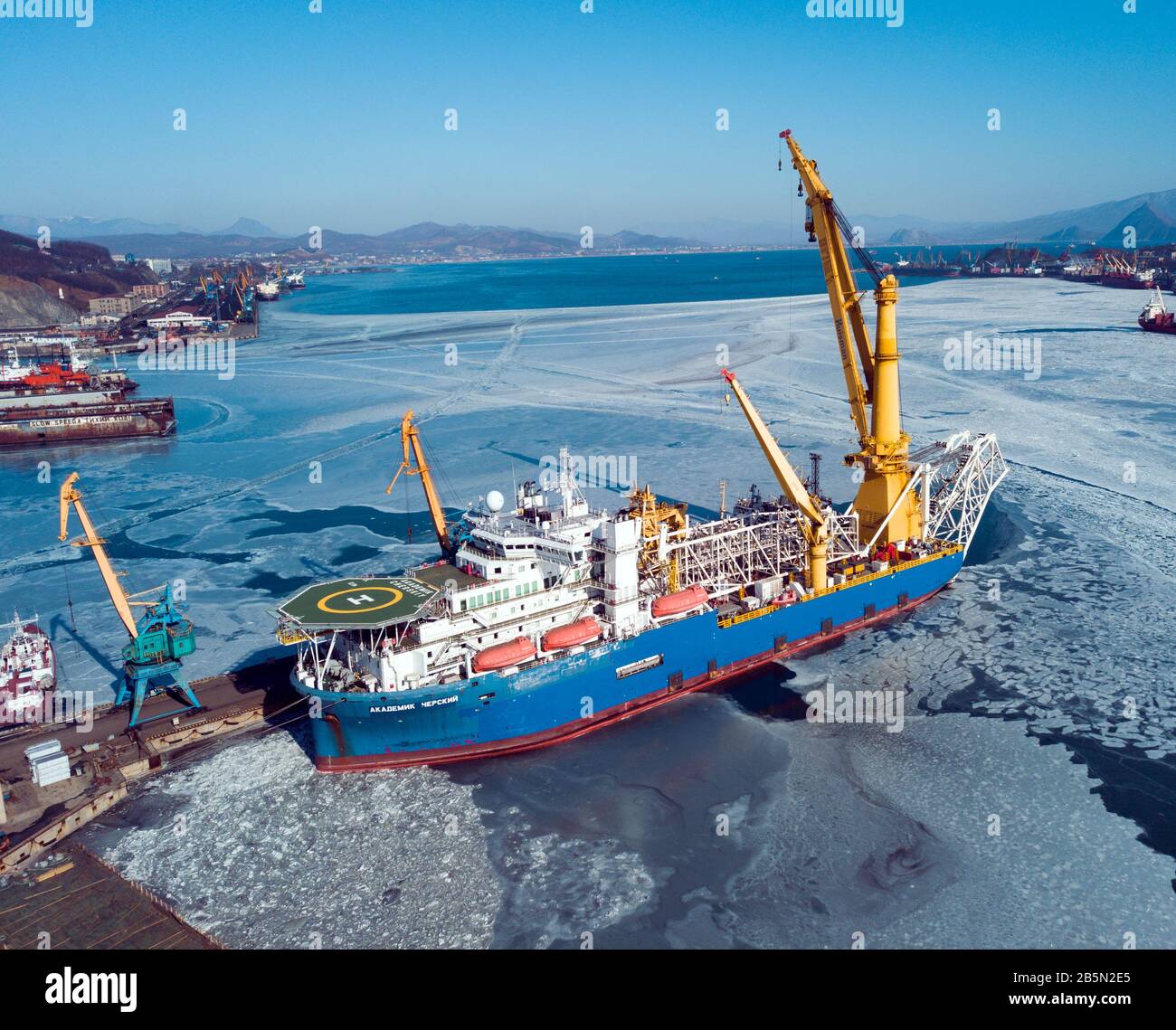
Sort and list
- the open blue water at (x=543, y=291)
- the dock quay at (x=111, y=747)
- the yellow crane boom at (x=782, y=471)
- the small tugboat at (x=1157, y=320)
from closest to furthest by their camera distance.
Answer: the dock quay at (x=111, y=747) < the yellow crane boom at (x=782, y=471) < the small tugboat at (x=1157, y=320) < the open blue water at (x=543, y=291)

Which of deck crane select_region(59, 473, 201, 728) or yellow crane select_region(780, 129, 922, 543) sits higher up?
yellow crane select_region(780, 129, 922, 543)

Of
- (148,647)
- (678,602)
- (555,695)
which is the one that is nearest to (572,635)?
(555,695)

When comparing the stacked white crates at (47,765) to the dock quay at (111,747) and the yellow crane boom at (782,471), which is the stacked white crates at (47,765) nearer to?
the dock quay at (111,747)

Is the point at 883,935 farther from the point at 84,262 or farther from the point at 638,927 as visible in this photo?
the point at 84,262

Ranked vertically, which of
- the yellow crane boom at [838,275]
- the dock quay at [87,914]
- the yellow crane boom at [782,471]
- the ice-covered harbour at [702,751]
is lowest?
the dock quay at [87,914]

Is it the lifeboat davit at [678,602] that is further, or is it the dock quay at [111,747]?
the lifeboat davit at [678,602]

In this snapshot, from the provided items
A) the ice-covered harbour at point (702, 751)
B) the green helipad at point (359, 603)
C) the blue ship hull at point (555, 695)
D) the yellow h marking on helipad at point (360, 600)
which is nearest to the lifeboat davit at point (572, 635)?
the blue ship hull at point (555, 695)

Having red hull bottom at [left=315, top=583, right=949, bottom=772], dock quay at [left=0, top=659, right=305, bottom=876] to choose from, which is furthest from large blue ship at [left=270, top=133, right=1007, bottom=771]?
dock quay at [left=0, top=659, right=305, bottom=876]

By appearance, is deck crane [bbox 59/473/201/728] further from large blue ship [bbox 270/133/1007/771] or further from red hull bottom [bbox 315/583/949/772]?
red hull bottom [bbox 315/583/949/772]
